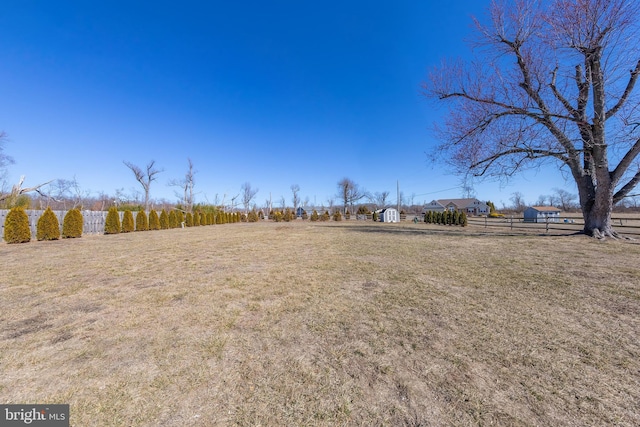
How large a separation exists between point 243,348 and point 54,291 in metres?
3.78

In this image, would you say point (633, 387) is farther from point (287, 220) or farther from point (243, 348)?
point (287, 220)

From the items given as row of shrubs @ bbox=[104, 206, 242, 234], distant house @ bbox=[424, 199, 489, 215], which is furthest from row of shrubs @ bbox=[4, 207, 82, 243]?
distant house @ bbox=[424, 199, 489, 215]

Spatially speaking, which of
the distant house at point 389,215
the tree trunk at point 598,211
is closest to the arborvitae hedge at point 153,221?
the tree trunk at point 598,211

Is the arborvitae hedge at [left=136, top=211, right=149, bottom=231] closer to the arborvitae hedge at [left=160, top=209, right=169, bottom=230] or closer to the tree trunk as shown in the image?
the arborvitae hedge at [left=160, top=209, right=169, bottom=230]

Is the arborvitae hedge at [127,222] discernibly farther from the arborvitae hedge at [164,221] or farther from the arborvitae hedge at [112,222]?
the arborvitae hedge at [164,221]

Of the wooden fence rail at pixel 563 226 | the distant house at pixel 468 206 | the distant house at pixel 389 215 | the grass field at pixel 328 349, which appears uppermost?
the distant house at pixel 468 206

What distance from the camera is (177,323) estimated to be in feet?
8.68

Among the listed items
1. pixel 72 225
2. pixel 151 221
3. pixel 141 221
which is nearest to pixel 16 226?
pixel 72 225

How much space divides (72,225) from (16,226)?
218cm

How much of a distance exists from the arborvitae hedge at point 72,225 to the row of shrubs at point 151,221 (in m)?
2.21

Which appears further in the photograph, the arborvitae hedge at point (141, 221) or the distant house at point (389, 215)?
the distant house at point (389, 215)

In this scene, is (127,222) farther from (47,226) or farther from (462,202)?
(462,202)

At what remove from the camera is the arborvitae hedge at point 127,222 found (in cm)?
1493

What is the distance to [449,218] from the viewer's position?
25.1 metres
